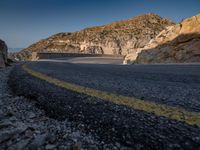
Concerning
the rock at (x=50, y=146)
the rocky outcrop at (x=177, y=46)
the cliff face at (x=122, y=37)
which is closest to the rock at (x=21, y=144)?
the rock at (x=50, y=146)

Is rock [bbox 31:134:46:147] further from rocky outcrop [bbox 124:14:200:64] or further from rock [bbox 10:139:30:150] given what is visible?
rocky outcrop [bbox 124:14:200:64]

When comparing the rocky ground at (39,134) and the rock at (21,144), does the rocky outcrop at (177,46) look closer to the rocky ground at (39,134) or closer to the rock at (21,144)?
the rocky ground at (39,134)

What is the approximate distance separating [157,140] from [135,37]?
5208 cm

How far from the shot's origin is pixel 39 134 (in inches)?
48.9

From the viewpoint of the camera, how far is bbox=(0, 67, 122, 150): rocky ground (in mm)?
1076

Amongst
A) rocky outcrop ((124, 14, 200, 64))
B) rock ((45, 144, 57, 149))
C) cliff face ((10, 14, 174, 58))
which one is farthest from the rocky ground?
cliff face ((10, 14, 174, 58))

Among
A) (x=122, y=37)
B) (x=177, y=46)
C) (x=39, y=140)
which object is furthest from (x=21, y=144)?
(x=122, y=37)

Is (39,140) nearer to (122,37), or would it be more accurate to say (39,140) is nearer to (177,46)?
(177,46)

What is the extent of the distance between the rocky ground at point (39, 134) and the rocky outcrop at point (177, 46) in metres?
13.1

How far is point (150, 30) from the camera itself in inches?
1973

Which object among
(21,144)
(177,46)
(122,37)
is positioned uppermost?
(122,37)

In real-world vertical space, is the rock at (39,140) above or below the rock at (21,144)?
above

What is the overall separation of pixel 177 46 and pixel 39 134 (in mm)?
14671

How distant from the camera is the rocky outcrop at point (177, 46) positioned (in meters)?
12.7
